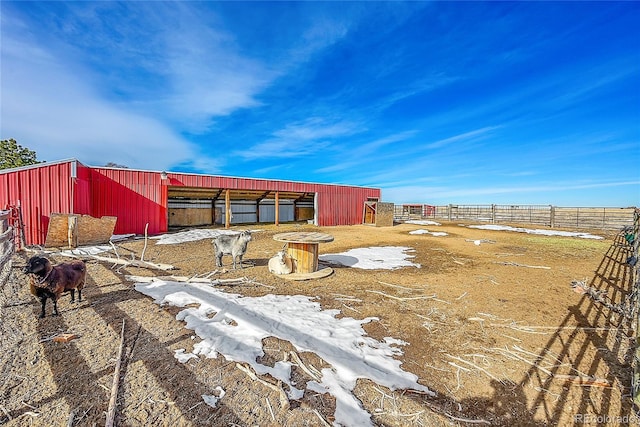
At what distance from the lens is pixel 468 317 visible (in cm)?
468

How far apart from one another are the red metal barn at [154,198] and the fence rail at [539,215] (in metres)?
11.8

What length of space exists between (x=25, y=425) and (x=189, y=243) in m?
11.2

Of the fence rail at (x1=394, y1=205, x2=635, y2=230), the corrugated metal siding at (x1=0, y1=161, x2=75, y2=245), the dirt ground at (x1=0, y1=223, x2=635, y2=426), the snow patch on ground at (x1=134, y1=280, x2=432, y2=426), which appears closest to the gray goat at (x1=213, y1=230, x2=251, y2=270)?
the dirt ground at (x1=0, y1=223, x2=635, y2=426)

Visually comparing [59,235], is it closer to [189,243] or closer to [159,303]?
[189,243]

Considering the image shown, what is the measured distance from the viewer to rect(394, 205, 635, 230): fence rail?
71.7 feet

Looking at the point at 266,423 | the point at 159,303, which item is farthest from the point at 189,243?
the point at 266,423

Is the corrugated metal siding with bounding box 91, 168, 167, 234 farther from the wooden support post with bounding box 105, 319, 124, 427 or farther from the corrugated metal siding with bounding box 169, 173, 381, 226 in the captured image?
the wooden support post with bounding box 105, 319, 124, 427

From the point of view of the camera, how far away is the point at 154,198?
15.4 metres

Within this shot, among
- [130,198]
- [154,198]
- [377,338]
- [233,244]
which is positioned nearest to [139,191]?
[130,198]

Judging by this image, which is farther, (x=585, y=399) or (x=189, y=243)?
(x=189, y=243)

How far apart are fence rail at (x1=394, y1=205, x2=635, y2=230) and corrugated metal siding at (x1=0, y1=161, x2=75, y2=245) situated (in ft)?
104

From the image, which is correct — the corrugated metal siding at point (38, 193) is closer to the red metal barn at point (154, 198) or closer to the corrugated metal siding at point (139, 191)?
the red metal barn at point (154, 198)

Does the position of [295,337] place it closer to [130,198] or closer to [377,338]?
[377,338]

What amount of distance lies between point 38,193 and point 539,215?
36.0m
